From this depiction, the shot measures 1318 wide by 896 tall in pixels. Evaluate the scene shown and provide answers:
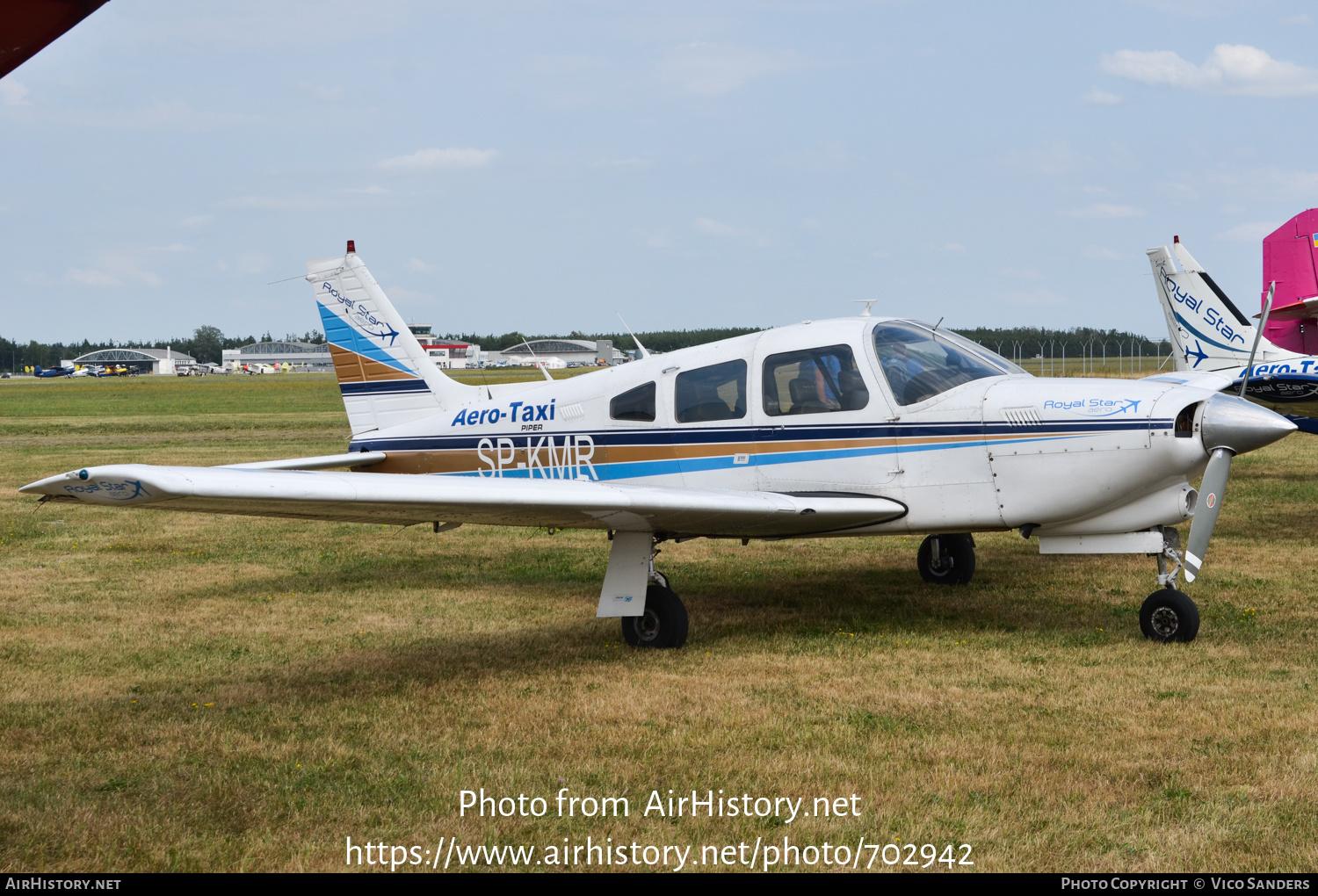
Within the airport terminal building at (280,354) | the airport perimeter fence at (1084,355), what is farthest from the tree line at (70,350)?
the airport perimeter fence at (1084,355)

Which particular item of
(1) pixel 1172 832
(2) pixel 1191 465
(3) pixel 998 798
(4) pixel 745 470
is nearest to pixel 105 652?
(4) pixel 745 470

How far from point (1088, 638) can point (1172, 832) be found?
3281 millimetres

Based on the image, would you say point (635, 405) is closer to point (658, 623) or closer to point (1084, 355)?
point (658, 623)

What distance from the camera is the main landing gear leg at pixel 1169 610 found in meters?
7.03

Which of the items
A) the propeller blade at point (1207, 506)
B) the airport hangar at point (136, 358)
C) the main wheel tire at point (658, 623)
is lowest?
the main wheel tire at point (658, 623)

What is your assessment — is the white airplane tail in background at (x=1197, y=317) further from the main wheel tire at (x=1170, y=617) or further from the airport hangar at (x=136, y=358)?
the airport hangar at (x=136, y=358)

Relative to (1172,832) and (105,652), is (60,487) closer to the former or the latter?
(105,652)

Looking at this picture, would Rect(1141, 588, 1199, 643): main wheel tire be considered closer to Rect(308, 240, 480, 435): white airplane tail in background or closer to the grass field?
the grass field

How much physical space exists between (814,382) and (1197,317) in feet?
41.4

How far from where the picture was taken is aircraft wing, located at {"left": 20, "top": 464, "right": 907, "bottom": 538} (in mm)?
4680

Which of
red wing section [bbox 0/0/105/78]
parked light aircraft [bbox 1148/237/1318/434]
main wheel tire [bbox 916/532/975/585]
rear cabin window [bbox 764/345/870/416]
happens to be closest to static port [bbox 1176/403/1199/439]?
rear cabin window [bbox 764/345/870/416]

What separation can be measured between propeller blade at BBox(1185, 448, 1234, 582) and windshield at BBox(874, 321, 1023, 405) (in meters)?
1.46

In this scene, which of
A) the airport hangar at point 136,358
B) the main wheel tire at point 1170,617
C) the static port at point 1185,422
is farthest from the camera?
the airport hangar at point 136,358

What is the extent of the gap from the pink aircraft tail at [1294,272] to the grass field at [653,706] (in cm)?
750
